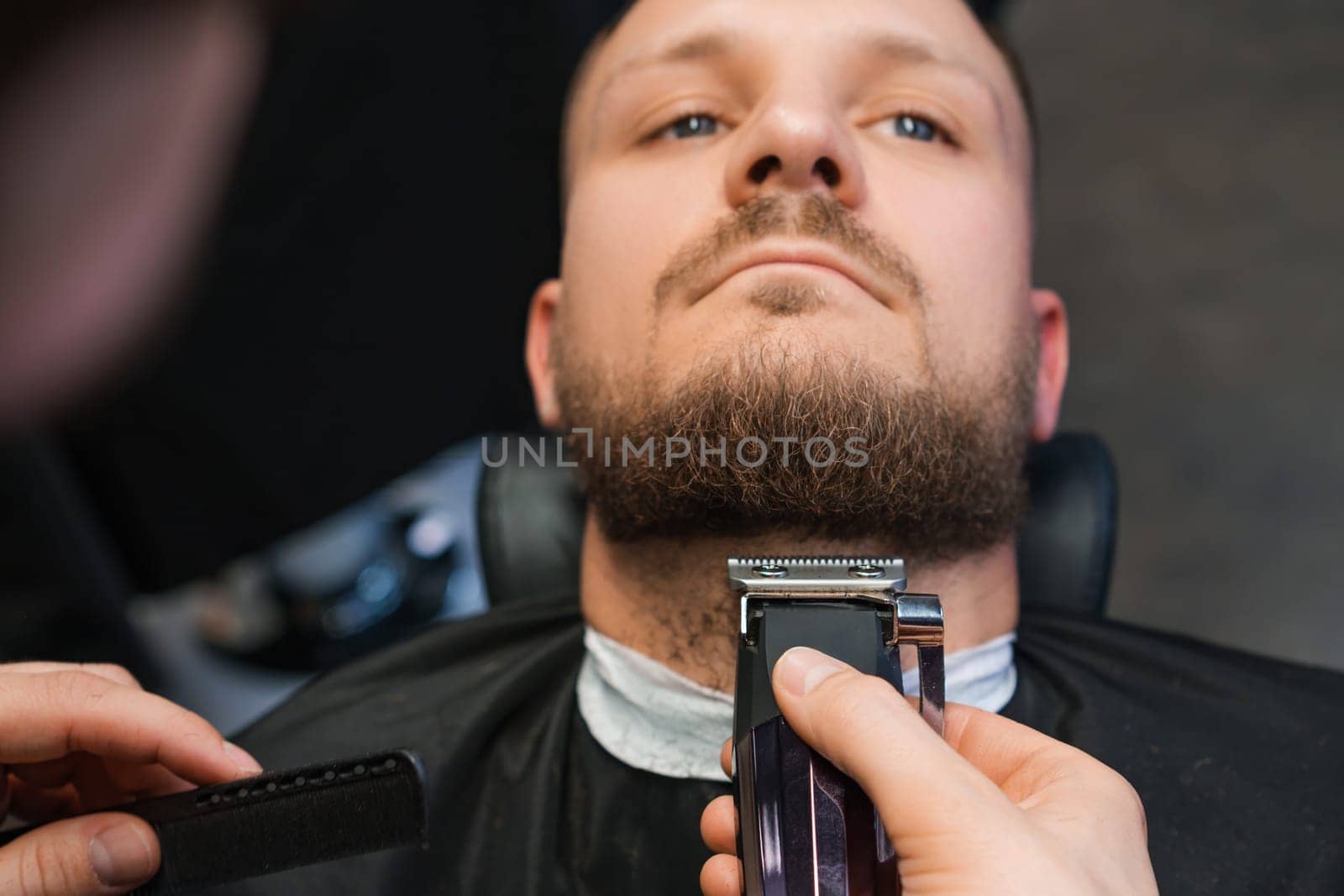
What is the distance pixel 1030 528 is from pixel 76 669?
4.42 ft

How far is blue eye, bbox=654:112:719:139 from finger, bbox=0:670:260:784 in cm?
93

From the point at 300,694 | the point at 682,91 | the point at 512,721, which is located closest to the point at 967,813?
the point at 512,721

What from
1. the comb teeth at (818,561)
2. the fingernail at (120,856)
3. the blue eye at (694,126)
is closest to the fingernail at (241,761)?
the fingernail at (120,856)

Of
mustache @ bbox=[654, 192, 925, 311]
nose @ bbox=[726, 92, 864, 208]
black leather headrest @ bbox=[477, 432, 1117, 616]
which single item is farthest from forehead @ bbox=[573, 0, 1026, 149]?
black leather headrest @ bbox=[477, 432, 1117, 616]

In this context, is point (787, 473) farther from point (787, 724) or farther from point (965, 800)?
point (965, 800)

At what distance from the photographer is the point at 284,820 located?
2.94 feet

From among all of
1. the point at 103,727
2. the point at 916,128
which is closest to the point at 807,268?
the point at 916,128

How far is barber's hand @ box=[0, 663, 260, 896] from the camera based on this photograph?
3.00 ft

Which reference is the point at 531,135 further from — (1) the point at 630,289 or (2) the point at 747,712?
(2) the point at 747,712

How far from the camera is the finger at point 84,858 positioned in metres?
0.91

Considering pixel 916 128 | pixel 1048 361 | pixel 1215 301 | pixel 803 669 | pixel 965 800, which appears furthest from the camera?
pixel 1215 301

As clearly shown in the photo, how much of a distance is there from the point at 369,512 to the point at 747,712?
1.97 meters

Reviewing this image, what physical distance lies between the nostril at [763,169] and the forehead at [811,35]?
162 mm

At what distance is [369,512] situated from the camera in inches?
104
